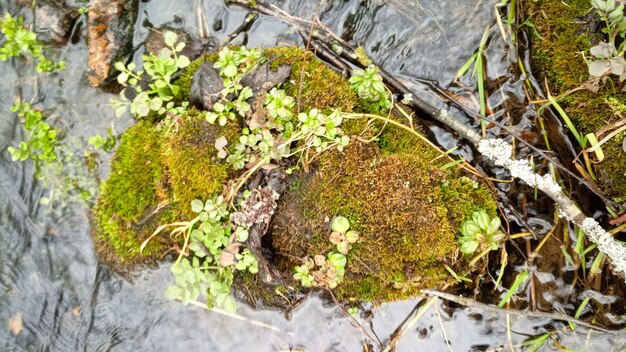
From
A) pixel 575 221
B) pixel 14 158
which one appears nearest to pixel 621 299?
pixel 575 221

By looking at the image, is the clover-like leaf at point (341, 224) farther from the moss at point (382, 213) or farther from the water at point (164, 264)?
the water at point (164, 264)

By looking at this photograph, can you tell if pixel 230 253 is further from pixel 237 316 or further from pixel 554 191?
pixel 554 191

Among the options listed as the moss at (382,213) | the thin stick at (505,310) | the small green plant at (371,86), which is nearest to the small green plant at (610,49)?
the moss at (382,213)

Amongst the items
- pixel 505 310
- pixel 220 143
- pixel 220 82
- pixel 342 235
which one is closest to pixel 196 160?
pixel 220 143

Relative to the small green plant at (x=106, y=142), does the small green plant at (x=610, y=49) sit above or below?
above

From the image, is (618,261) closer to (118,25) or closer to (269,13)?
(269,13)

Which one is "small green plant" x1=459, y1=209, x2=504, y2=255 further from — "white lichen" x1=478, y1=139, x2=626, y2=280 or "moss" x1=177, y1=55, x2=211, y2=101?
"moss" x1=177, y1=55, x2=211, y2=101
